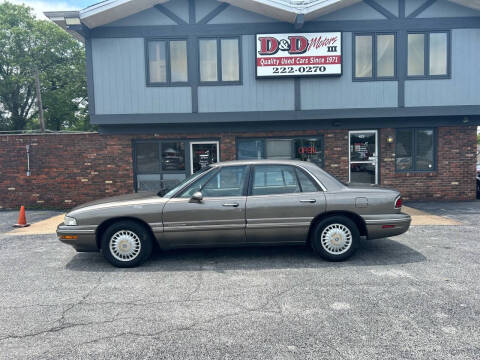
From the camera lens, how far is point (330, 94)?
10484 mm

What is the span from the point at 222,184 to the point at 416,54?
342 inches

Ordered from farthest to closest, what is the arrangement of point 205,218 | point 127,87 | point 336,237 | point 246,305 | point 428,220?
point 127,87, point 428,220, point 336,237, point 205,218, point 246,305

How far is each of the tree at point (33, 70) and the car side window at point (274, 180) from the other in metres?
33.2

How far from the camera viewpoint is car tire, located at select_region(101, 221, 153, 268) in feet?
16.6

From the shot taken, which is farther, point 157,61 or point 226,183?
point 157,61

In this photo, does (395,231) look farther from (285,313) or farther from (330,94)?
(330,94)

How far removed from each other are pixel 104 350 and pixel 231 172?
2.97m

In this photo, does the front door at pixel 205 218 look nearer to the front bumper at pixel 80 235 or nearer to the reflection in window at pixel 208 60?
the front bumper at pixel 80 235

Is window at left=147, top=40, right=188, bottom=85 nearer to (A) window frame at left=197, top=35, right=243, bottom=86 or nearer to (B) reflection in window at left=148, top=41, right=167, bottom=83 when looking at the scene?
(B) reflection in window at left=148, top=41, right=167, bottom=83

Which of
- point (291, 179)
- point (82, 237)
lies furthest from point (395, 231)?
point (82, 237)

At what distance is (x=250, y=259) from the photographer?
5.43m

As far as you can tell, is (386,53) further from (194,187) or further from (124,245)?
(124,245)

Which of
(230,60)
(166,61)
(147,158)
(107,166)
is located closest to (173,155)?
(147,158)

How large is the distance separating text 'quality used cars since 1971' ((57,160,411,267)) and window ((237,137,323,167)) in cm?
576
